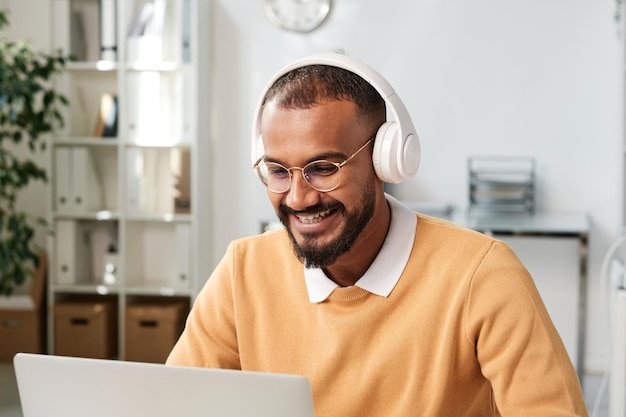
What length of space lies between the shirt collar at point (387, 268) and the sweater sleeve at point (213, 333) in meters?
0.15

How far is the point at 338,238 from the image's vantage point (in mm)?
1385

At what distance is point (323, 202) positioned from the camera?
1363 millimetres

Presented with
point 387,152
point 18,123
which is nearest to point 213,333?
point 387,152

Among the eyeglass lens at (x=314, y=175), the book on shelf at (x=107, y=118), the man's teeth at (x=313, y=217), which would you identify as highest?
the book on shelf at (x=107, y=118)

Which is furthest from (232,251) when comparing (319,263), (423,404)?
(423,404)

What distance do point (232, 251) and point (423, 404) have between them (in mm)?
420

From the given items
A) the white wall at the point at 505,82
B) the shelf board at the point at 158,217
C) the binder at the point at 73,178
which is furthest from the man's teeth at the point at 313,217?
the binder at the point at 73,178

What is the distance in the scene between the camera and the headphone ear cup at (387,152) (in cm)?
137

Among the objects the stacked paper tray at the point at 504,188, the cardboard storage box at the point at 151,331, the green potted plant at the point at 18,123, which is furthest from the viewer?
the cardboard storage box at the point at 151,331

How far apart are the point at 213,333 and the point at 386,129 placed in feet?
1.46

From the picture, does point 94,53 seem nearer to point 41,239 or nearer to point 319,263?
point 41,239

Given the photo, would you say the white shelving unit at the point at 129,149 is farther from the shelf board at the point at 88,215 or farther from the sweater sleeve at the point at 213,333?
the sweater sleeve at the point at 213,333

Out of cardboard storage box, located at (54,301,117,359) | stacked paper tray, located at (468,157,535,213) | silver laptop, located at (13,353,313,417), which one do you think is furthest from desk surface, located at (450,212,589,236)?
silver laptop, located at (13,353,313,417)

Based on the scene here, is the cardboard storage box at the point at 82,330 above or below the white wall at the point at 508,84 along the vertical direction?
below
